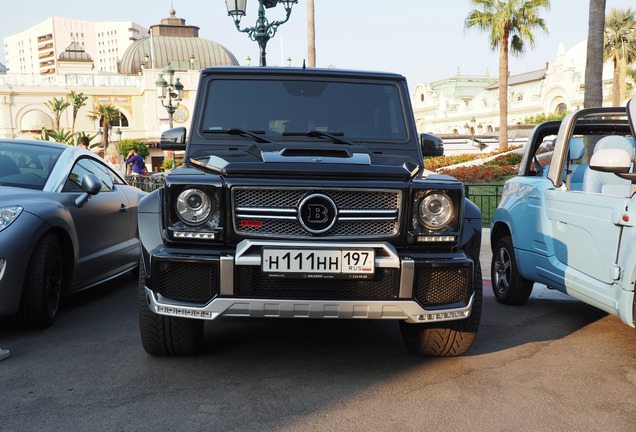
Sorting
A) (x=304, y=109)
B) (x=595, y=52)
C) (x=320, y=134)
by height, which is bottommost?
(x=320, y=134)

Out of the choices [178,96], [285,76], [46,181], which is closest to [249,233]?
[285,76]

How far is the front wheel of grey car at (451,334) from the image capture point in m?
4.36

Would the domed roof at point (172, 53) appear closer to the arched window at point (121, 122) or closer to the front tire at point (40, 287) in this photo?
the arched window at point (121, 122)

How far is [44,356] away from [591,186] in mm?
4279

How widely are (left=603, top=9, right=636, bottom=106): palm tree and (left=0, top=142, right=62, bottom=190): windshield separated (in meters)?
44.5

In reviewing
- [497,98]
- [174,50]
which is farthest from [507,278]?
[174,50]

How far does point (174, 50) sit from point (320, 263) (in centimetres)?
10675

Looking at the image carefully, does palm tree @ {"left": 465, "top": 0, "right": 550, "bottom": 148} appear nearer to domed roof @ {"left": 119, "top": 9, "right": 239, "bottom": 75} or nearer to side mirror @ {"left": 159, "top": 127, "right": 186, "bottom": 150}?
side mirror @ {"left": 159, "top": 127, "right": 186, "bottom": 150}

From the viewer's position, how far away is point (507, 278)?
646 cm

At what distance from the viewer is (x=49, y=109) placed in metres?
84.7

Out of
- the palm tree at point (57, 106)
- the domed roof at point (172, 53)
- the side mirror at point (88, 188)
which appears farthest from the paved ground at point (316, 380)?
the domed roof at point (172, 53)

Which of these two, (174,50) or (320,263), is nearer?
(320,263)

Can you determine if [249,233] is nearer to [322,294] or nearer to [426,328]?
[322,294]

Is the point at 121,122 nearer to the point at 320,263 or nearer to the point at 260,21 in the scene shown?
the point at 260,21
